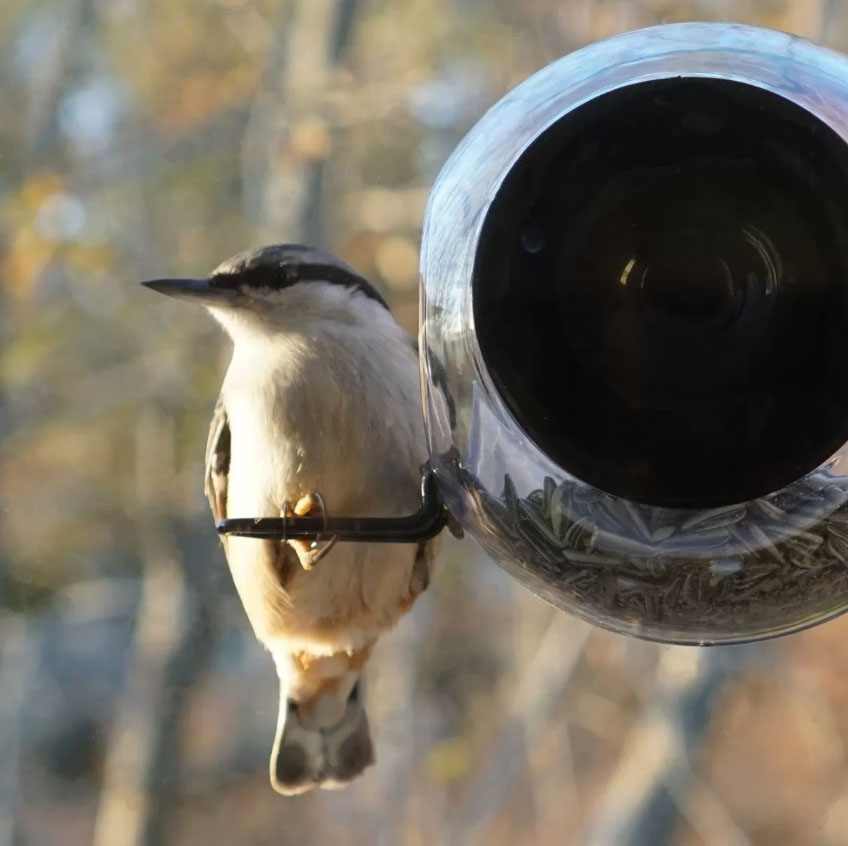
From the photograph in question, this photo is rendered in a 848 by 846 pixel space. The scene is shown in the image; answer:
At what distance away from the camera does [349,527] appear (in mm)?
881

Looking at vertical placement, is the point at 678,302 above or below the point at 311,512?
above

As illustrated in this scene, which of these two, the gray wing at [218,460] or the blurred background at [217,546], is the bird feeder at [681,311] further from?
the blurred background at [217,546]

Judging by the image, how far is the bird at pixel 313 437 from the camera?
3.19ft

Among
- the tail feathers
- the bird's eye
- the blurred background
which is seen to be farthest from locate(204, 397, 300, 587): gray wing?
the blurred background

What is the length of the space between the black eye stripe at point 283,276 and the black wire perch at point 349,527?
0.87ft

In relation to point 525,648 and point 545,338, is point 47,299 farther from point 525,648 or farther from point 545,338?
point 545,338

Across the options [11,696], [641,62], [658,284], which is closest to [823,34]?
[641,62]

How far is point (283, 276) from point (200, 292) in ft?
0.29

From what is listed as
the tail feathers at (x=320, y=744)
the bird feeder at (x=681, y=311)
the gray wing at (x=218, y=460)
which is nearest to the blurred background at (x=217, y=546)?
the tail feathers at (x=320, y=744)

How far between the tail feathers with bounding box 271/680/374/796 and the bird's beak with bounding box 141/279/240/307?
1.94 ft

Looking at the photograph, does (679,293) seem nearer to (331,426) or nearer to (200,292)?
(331,426)

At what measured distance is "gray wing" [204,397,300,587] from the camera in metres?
1.08

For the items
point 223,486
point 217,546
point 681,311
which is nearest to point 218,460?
point 223,486

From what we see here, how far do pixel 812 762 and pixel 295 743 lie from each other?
2043 millimetres
